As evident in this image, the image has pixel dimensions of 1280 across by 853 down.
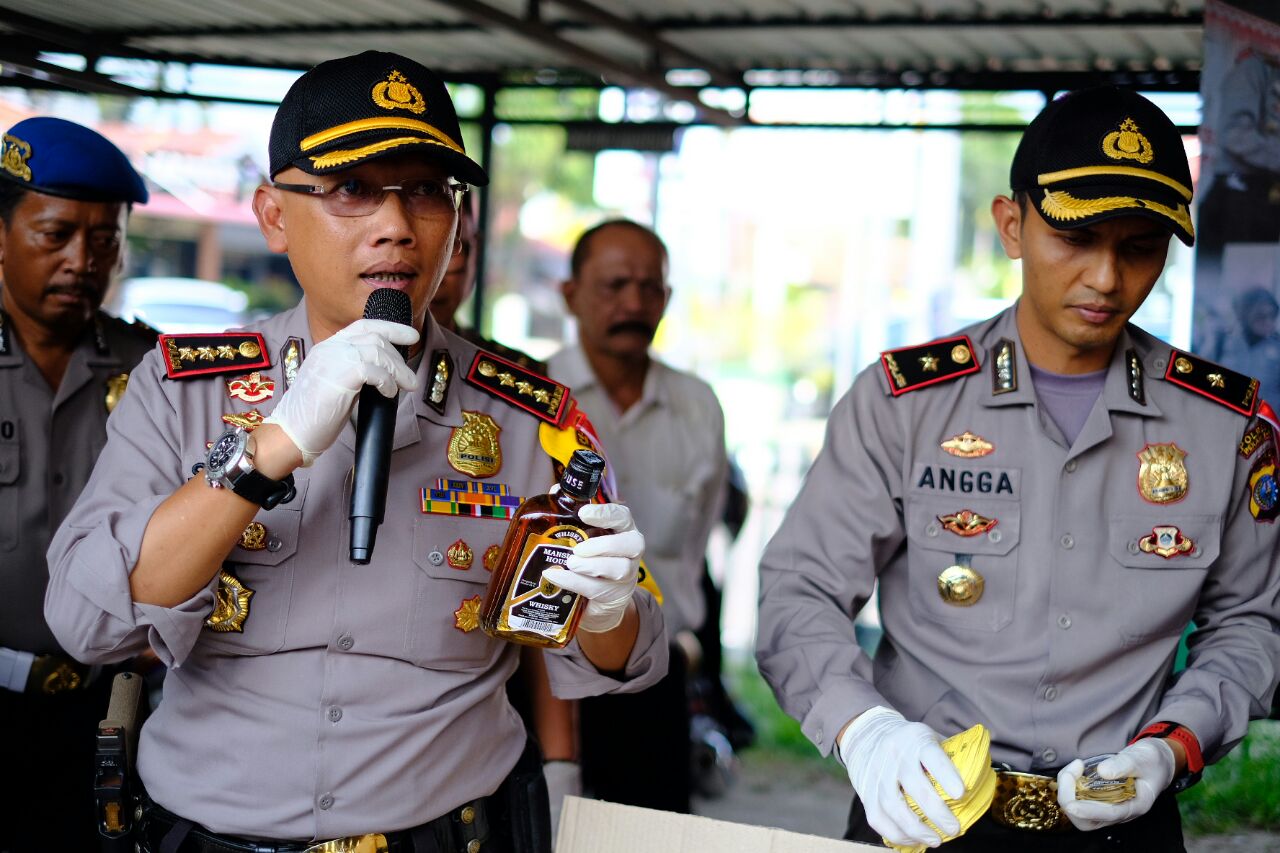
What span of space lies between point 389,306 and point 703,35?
2.87m

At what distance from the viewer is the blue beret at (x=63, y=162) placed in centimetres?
277

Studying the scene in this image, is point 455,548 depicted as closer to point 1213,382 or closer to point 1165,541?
point 1165,541

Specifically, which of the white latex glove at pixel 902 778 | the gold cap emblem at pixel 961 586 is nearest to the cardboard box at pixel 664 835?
the white latex glove at pixel 902 778

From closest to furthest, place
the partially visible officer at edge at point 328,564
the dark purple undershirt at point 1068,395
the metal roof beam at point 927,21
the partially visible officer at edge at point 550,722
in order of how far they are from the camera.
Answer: the partially visible officer at edge at point 328,564
the dark purple undershirt at point 1068,395
the partially visible officer at edge at point 550,722
the metal roof beam at point 927,21

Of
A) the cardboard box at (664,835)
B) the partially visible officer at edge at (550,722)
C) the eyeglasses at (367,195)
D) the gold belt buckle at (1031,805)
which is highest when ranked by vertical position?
the eyeglasses at (367,195)

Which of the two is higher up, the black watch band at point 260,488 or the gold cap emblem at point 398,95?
the gold cap emblem at point 398,95

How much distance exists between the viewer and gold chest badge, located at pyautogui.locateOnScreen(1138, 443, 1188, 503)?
2168mm

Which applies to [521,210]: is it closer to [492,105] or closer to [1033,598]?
[492,105]

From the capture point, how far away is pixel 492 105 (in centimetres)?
489

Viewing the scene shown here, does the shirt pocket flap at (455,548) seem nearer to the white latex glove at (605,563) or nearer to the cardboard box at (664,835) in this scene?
the white latex glove at (605,563)

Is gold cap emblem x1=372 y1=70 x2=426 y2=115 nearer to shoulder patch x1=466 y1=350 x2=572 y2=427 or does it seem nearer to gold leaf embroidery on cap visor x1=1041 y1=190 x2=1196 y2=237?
shoulder patch x1=466 y1=350 x2=572 y2=427

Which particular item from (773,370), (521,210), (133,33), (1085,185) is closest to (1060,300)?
(1085,185)

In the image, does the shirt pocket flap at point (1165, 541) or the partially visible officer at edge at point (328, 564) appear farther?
the shirt pocket flap at point (1165, 541)

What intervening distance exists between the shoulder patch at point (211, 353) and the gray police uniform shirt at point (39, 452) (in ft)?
3.47
